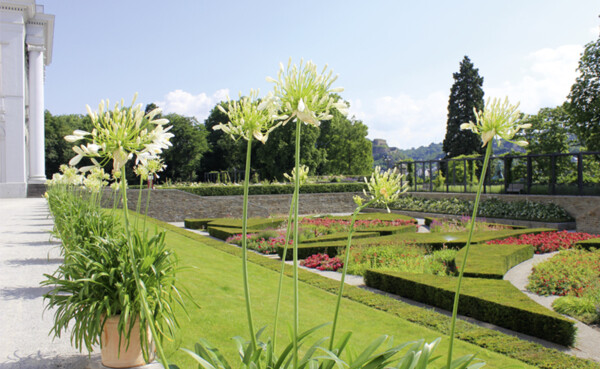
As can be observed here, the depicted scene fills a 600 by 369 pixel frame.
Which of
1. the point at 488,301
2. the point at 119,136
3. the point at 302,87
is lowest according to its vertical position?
the point at 488,301

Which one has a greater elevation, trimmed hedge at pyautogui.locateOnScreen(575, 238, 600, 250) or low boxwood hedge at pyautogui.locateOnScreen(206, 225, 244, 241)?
trimmed hedge at pyautogui.locateOnScreen(575, 238, 600, 250)

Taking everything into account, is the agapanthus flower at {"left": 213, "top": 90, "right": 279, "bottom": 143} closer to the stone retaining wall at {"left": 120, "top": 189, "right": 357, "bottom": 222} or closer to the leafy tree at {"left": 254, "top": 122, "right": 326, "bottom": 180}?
the stone retaining wall at {"left": 120, "top": 189, "right": 357, "bottom": 222}

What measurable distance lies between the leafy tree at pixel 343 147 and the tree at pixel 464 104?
10703 millimetres

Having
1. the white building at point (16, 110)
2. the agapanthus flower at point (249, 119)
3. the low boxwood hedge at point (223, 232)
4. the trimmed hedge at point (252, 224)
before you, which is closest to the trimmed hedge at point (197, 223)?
the trimmed hedge at point (252, 224)

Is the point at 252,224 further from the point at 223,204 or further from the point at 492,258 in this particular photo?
the point at 492,258

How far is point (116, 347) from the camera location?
354cm

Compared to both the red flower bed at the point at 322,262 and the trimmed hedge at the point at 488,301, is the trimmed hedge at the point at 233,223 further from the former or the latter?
the trimmed hedge at the point at 488,301

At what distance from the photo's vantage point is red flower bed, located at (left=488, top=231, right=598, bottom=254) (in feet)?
41.5

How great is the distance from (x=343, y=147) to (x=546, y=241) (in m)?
38.2

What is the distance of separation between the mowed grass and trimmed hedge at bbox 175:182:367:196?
16327 mm

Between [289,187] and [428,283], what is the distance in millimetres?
20448

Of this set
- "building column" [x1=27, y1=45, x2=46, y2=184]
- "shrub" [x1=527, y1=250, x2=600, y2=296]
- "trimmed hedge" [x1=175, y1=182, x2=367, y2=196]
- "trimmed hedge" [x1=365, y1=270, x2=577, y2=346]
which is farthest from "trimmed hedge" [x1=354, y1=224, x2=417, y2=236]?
"building column" [x1=27, y1=45, x2=46, y2=184]

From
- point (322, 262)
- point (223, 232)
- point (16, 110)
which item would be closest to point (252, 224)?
point (223, 232)

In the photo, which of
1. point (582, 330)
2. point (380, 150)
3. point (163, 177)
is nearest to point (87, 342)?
point (582, 330)
